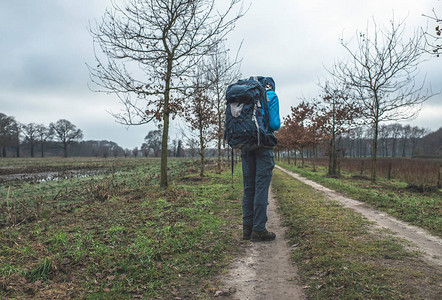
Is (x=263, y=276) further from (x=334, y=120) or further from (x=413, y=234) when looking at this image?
(x=334, y=120)

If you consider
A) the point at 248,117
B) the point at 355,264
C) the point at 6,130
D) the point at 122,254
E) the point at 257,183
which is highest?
the point at 6,130

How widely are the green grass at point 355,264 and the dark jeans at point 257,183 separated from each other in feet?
2.43

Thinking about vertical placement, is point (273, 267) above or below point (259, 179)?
below

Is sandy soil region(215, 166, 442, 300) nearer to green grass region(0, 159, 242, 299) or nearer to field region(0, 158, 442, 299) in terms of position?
field region(0, 158, 442, 299)

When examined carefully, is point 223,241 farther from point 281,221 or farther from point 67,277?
point 67,277

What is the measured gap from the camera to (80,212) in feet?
25.6

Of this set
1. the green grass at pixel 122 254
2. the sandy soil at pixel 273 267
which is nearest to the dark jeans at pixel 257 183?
the sandy soil at pixel 273 267

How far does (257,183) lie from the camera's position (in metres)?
4.56

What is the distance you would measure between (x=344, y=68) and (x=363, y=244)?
1323 centimetres

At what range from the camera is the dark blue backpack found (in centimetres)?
432

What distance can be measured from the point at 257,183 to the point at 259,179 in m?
0.08

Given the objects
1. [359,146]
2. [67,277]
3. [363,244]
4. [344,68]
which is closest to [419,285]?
[363,244]

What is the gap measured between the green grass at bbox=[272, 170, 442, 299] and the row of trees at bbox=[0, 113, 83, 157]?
8822 centimetres

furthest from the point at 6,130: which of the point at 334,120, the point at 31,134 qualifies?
the point at 334,120
